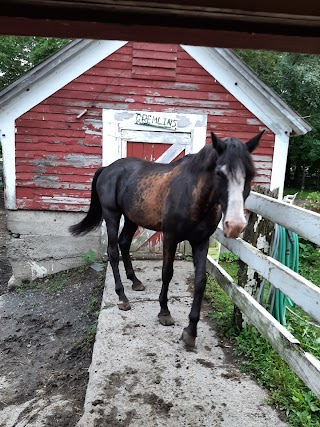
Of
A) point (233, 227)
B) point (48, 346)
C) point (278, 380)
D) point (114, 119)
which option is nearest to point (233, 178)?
point (233, 227)

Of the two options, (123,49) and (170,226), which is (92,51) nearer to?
(123,49)

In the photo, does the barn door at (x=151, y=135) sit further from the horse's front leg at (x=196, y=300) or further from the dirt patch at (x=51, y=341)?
the horse's front leg at (x=196, y=300)

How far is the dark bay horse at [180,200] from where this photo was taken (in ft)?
8.00

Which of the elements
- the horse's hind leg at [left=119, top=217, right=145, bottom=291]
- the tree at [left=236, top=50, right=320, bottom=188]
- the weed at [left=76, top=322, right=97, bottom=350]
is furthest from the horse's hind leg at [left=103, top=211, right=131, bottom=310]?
the tree at [left=236, top=50, right=320, bottom=188]

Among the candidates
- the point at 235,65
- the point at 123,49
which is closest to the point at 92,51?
the point at 123,49

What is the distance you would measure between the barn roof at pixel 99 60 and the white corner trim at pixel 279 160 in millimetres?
198

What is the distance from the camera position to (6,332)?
4750 millimetres

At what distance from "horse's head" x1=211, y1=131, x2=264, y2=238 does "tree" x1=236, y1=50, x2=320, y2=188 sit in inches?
569

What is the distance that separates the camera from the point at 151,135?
5980 millimetres

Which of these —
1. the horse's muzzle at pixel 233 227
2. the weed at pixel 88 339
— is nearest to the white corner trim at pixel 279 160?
the weed at pixel 88 339

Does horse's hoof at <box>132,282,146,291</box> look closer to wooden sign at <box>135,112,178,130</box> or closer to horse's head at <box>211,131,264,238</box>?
horse's head at <box>211,131,264,238</box>

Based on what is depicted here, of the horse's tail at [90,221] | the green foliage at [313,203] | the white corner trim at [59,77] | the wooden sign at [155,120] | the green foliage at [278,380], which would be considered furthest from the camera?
the green foliage at [313,203]

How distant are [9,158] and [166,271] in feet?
12.5

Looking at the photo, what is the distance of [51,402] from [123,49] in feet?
16.7
